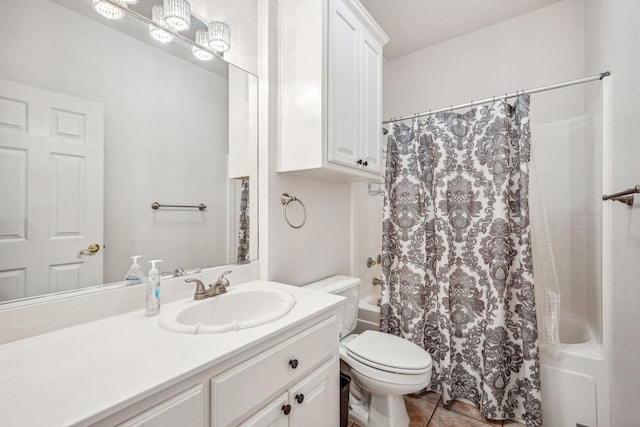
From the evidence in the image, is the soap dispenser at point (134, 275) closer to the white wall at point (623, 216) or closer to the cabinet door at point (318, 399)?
the cabinet door at point (318, 399)

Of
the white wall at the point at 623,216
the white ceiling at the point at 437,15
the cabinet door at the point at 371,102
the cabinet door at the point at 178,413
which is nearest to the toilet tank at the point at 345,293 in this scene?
the cabinet door at the point at 371,102

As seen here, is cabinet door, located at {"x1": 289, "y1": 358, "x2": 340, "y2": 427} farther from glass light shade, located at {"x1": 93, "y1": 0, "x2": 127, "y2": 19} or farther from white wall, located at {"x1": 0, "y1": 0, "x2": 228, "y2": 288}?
glass light shade, located at {"x1": 93, "y1": 0, "x2": 127, "y2": 19}

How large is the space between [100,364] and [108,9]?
1211mm

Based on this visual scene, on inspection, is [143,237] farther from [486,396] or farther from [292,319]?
[486,396]

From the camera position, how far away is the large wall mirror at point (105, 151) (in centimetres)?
82

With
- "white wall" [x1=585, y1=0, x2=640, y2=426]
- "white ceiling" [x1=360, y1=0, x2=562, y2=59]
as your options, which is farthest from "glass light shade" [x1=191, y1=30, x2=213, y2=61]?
"white wall" [x1=585, y1=0, x2=640, y2=426]

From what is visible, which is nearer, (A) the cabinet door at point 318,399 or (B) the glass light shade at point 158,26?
(A) the cabinet door at point 318,399

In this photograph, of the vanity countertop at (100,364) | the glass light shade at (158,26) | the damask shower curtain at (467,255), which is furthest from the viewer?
the damask shower curtain at (467,255)

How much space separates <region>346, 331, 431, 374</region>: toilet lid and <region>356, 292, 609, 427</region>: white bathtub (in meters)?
0.73

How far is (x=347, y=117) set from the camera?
4.93ft

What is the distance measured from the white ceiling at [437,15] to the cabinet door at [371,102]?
0.61m

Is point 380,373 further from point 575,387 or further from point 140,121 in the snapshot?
point 140,121

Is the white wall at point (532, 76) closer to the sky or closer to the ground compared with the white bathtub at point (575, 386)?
closer to the sky

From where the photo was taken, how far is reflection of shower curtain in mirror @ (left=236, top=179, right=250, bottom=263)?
1434 millimetres
